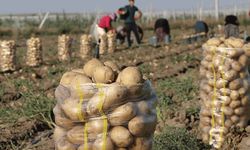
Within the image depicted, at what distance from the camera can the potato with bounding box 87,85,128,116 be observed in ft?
6.28

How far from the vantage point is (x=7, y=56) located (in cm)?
812

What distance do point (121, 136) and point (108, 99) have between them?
233 millimetres

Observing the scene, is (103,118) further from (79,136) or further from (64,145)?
(64,145)

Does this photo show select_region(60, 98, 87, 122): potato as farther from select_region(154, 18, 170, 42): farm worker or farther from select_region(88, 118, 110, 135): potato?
select_region(154, 18, 170, 42): farm worker

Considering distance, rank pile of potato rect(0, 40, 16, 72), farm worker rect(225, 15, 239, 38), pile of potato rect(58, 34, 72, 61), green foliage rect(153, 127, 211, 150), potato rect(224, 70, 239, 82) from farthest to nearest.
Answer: farm worker rect(225, 15, 239, 38) → pile of potato rect(58, 34, 72, 61) → pile of potato rect(0, 40, 16, 72) → potato rect(224, 70, 239, 82) → green foliage rect(153, 127, 211, 150)

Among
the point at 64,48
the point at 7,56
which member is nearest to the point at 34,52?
the point at 7,56

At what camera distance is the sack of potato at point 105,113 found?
1.92 meters

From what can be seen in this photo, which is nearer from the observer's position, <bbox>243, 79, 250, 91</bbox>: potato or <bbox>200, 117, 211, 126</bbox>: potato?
<bbox>243, 79, 250, 91</bbox>: potato

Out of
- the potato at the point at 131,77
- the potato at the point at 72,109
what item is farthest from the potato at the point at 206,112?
the potato at the point at 72,109

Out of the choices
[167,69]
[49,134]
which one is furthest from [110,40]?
[49,134]

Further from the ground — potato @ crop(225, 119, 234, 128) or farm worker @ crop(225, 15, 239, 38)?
farm worker @ crop(225, 15, 239, 38)

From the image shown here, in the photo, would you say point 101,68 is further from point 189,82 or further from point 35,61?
point 35,61

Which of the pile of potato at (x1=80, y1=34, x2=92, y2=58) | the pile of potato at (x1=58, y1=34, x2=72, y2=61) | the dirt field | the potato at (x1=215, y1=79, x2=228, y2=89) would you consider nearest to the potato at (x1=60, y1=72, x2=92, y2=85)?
the dirt field

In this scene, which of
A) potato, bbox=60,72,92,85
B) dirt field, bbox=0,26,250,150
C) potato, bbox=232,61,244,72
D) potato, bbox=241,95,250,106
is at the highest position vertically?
potato, bbox=60,72,92,85
